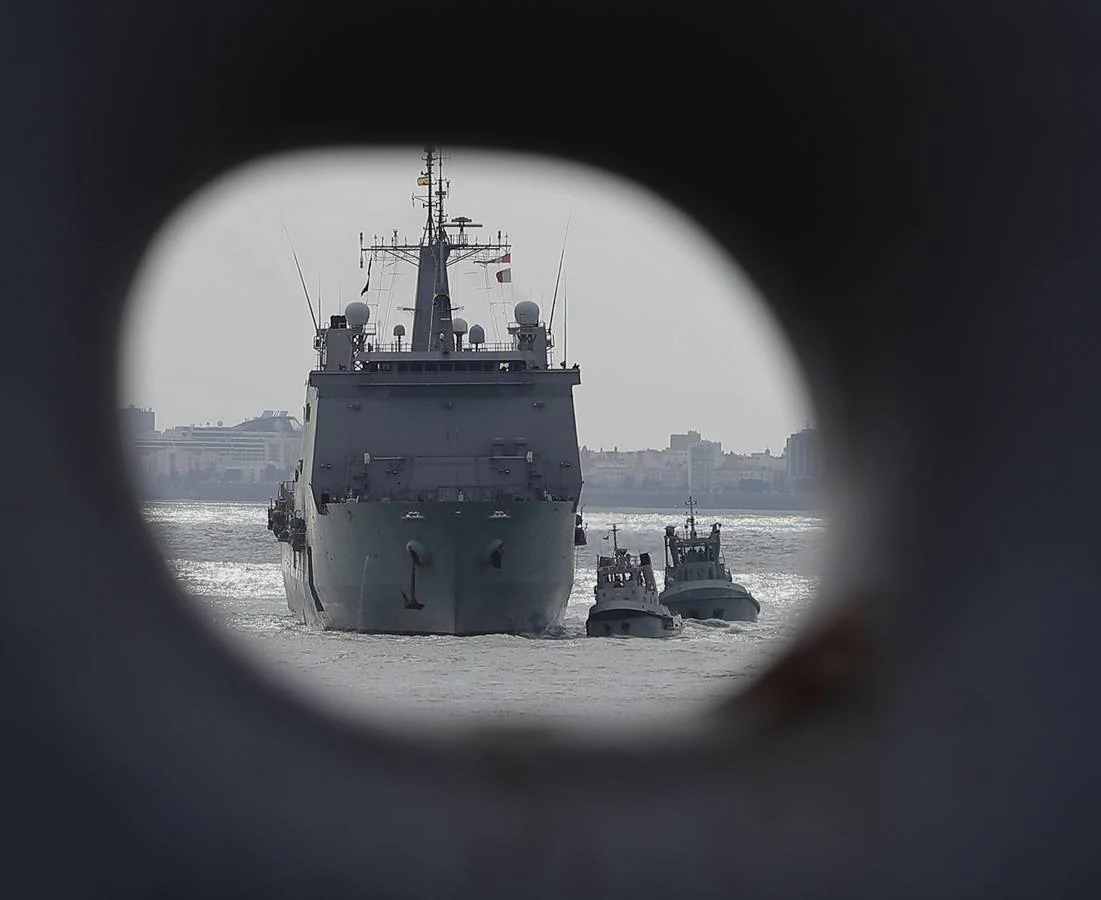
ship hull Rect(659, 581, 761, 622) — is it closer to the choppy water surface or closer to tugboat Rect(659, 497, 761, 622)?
tugboat Rect(659, 497, 761, 622)

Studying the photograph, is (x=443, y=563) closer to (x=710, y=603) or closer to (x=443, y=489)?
(x=443, y=489)

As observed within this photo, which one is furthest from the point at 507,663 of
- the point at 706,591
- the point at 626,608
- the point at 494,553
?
the point at 706,591

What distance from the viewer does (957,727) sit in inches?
182

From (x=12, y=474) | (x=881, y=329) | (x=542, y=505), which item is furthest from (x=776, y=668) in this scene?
(x=542, y=505)

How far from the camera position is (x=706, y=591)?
3941 cm

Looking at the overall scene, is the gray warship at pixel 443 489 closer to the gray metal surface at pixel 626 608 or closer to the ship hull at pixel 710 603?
the gray metal surface at pixel 626 608

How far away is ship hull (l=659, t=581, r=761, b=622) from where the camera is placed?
3928cm

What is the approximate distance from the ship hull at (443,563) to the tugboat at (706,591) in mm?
9053

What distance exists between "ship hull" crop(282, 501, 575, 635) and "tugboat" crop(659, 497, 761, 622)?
9.05 metres

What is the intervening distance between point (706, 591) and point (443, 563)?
11760 mm

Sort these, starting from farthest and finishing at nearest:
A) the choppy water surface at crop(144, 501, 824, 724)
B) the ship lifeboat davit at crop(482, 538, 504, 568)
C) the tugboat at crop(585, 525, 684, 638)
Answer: the tugboat at crop(585, 525, 684, 638) < the ship lifeboat davit at crop(482, 538, 504, 568) < the choppy water surface at crop(144, 501, 824, 724)

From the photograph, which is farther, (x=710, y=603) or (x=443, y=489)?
(x=710, y=603)

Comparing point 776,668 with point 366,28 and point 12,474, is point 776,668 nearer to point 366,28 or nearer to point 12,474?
point 366,28

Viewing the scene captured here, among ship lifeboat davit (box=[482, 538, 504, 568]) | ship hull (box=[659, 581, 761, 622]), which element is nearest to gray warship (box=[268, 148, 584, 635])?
ship lifeboat davit (box=[482, 538, 504, 568])
